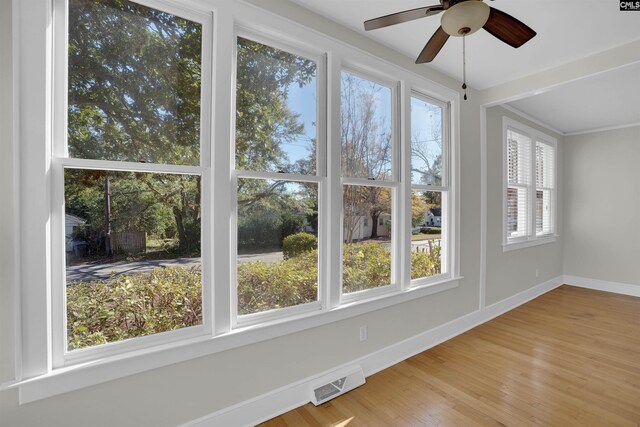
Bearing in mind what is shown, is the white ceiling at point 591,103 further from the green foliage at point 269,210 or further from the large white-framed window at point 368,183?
the green foliage at point 269,210

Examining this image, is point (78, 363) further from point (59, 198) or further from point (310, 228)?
point (310, 228)

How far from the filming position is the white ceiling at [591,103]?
3241 mm

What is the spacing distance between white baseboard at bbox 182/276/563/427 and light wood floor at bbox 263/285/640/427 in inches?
2.5

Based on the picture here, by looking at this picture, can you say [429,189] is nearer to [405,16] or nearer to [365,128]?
[365,128]

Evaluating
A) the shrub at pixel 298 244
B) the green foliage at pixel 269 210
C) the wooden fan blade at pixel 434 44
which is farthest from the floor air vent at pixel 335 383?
the wooden fan blade at pixel 434 44

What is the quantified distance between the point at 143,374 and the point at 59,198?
3.27 ft

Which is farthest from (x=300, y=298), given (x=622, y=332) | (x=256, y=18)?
(x=622, y=332)

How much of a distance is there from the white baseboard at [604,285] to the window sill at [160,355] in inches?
205

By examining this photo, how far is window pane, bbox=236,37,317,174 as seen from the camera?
6.57ft

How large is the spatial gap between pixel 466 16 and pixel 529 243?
14.1ft

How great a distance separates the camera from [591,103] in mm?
3961

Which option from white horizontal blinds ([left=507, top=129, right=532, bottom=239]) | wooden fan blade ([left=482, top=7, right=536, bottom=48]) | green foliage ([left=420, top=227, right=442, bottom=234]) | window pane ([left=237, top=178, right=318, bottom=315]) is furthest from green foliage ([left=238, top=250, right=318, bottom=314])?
white horizontal blinds ([left=507, top=129, right=532, bottom=239])

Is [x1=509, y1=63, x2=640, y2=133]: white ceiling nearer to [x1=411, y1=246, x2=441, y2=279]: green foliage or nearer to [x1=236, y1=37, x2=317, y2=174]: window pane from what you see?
[x1=411, y1=246, x2=441, y2=279]: green foliage

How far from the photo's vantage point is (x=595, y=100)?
12.6 ft
